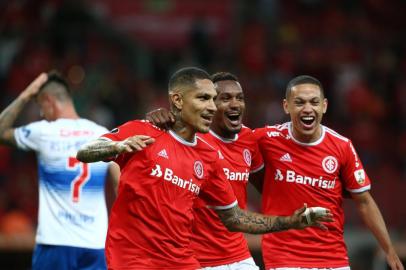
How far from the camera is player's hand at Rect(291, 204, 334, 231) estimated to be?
6.62 metres

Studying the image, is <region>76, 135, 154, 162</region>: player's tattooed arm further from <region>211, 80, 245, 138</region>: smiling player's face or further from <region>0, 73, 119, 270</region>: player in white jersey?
<region>0, 73, 119, 270</region>: player in white jersey

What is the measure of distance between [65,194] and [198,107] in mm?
2393

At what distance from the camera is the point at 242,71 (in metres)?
16.9

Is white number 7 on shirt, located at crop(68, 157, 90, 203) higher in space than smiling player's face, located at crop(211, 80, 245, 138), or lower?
lower

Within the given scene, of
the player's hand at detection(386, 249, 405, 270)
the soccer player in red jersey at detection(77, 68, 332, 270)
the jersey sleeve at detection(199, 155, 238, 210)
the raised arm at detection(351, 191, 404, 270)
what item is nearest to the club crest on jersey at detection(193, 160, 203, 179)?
the soccer player in red jersey at detection(77, 68, 332, 270)

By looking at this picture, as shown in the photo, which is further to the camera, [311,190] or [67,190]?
[67,190]

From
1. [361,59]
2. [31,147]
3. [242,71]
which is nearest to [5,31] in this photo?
[242,71]

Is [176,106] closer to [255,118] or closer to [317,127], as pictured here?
[317,127]

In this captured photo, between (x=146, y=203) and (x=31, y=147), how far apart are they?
8.54 feet

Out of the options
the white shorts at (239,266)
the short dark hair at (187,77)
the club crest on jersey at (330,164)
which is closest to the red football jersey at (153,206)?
the short dark hair at (187,77)

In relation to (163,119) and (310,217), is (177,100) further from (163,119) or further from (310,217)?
(310,217)

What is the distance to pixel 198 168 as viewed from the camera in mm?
6719

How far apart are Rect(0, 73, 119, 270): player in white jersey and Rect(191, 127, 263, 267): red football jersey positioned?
52.2 inches

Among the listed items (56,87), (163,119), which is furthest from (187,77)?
(56,87)
